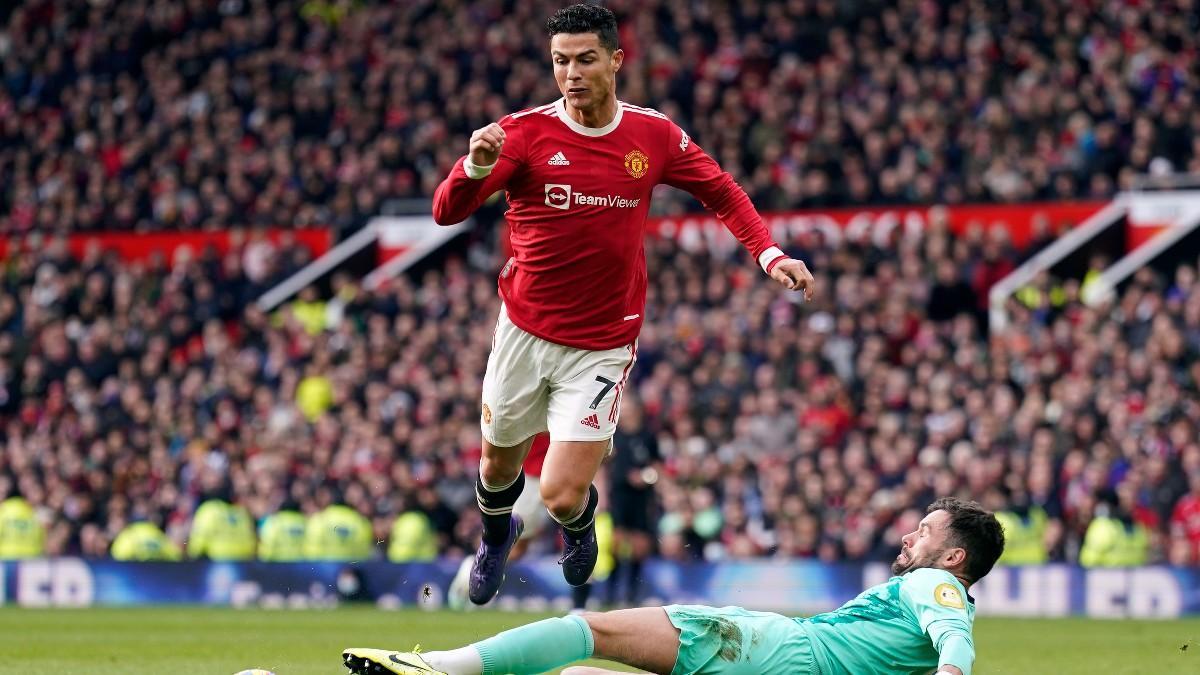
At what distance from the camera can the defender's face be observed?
24.1 ft

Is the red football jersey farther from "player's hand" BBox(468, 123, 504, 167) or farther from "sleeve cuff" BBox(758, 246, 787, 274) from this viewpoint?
"player's hand" BBox(468, 123, 504, 167)

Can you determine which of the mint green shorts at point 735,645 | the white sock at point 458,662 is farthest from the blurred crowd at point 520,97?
the white sock at point 458,662

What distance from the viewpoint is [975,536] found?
7320 millimetres

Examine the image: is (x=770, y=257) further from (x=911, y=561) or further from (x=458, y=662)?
(x=458, y=662)

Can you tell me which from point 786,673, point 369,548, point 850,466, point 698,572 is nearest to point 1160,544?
point 850,466

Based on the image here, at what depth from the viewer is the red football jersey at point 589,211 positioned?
8695 millimetres

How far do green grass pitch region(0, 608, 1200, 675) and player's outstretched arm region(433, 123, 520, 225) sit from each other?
2.96 m

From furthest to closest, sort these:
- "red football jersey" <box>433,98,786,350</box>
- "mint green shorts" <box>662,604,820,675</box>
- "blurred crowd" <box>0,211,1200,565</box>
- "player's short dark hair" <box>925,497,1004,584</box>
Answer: "blurred crowd" <box>0,211,1200,565</box>
"red football jersey" <box>433,98,786,350</box>
"player's short dark hair" <box>925,497,1004,584</box>
"mint green shorts" <box>662,604,820,675</box>

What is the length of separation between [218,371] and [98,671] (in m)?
12.7

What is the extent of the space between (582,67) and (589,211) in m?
0.68

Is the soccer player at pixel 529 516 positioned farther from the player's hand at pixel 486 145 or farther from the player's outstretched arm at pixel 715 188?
the player's hand at pixel 486 145

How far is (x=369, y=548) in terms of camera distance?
19453mm

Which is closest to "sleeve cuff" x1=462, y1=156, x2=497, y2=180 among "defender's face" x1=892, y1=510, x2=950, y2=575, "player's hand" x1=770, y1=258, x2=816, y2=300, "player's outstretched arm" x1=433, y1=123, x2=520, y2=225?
"player's outstretched arm" x1=433, y1=123, x2=520, y2=225

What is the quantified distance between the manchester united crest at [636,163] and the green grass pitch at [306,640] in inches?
125
